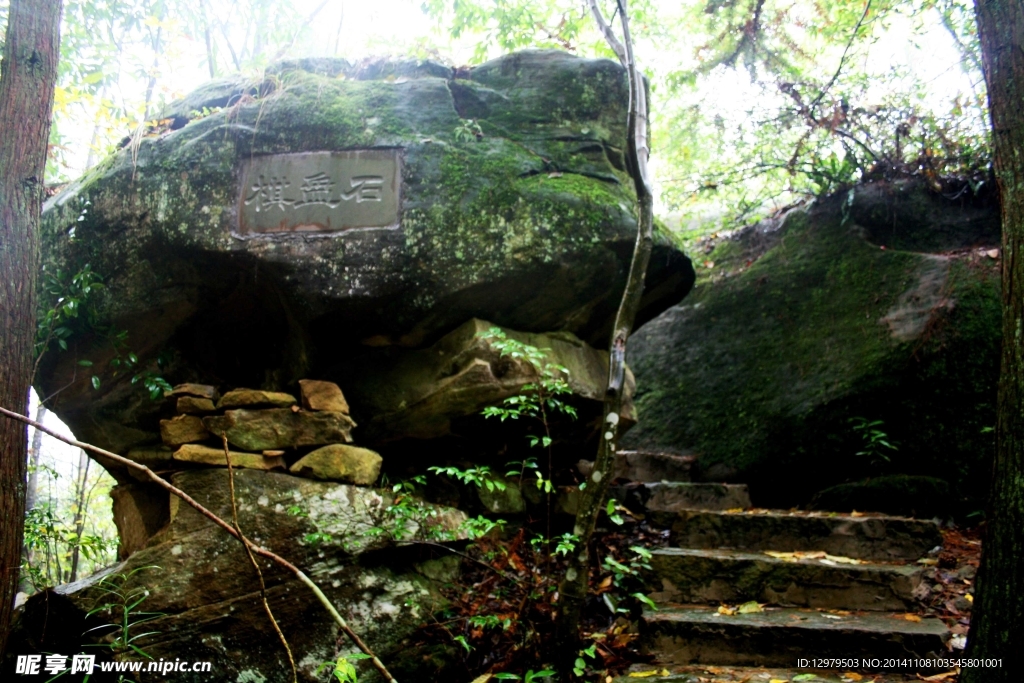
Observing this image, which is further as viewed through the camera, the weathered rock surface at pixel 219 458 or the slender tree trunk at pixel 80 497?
the slender tree trunk at pixel 80 497

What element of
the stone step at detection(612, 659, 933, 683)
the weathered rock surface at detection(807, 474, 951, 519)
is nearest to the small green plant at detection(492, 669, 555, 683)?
the stone step at detection(612, 659, 933, 683)

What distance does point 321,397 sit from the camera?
4.04 metres

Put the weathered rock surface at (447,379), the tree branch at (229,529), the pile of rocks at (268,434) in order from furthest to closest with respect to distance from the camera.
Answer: the weathered rock surface at (447,379) → the pile of rocks at (268,434) → the tree branch at (229,529)

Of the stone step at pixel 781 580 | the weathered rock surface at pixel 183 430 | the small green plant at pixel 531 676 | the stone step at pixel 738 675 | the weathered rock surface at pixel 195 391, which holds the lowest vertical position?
the stone step at pixel 738 675

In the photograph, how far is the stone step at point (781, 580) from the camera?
360cm

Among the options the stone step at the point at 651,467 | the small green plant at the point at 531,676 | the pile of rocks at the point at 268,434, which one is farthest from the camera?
the stone step at the point at 651,467

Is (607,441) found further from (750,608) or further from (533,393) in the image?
(750,608)

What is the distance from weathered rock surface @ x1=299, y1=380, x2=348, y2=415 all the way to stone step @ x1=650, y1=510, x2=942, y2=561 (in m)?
2.29

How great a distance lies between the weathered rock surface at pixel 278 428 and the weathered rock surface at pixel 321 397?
0.06 m

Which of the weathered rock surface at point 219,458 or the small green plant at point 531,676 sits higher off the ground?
the weathered rock surface at point 219,458

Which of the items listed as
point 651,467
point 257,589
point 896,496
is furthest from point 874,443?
point 257,589

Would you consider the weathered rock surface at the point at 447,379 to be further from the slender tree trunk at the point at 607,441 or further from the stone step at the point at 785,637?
the stone step at the point at 785,637

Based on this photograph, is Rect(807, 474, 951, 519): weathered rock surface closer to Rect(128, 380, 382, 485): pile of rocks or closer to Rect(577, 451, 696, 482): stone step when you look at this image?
Rect(577, 451, 696, 482): stone step

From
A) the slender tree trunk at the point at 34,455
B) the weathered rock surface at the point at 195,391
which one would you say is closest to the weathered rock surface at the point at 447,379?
the weathered rock surface at the point at 195,391
